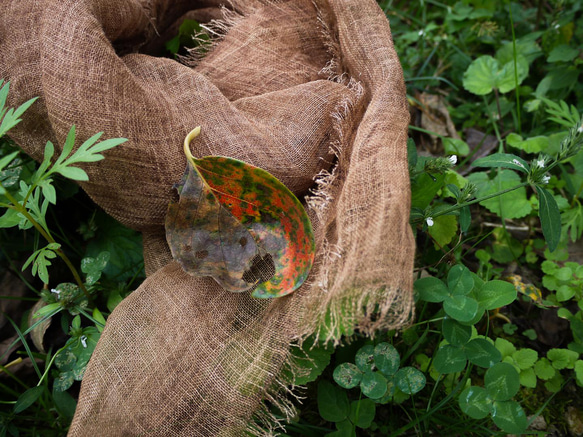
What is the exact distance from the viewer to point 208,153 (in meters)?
1.07

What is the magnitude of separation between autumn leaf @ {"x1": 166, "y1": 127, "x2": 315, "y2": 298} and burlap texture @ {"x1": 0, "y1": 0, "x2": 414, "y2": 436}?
0.04 meters

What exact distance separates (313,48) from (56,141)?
722mm

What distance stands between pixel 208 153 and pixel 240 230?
0.64 ft

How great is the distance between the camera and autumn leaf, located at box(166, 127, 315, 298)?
3.22 ft

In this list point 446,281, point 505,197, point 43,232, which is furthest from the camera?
point 505,197

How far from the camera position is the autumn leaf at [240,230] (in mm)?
981

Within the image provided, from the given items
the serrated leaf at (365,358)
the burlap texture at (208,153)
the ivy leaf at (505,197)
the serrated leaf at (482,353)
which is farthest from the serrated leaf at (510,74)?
the serrated leaf at (365,358)

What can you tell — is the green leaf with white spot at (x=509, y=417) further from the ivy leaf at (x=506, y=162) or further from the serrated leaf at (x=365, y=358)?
the ivy leaf at (x=506, y=162)

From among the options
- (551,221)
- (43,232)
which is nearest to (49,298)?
(43,232)

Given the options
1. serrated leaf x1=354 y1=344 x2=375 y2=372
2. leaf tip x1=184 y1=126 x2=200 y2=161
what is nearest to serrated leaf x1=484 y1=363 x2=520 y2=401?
serrated leaf x1=354 y1=344 x2=375 y2=372

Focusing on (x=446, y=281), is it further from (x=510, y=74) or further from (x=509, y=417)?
(x=510, y=74)

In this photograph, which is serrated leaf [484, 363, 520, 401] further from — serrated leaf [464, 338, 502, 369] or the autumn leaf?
the autumn leaf

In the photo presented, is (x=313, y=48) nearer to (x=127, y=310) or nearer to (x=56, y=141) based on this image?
(x=56, y=141)

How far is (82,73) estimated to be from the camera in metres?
0.98
